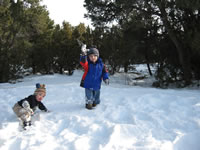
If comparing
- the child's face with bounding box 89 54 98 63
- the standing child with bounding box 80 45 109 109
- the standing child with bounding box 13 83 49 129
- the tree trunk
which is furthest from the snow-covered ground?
the tree trunk

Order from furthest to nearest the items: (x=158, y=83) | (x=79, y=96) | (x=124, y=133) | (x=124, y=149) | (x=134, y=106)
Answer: (x=158, y=83) < (x=79, y=96) < (x=134, y=106) < (x=124, y=133) < (x=124, y=149)

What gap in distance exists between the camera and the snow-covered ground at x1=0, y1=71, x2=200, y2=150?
243 cm

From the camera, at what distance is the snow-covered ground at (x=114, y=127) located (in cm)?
243

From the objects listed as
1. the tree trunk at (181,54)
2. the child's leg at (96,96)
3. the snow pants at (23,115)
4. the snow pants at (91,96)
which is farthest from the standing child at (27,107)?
the tree trunk at (181,54)

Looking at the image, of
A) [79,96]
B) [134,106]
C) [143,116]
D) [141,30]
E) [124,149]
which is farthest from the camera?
[141,30]

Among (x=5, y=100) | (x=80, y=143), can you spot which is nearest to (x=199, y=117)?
(x=80, y=143)

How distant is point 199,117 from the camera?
3.33m

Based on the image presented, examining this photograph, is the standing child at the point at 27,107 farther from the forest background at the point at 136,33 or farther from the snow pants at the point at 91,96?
the forest background at the point at 136,33

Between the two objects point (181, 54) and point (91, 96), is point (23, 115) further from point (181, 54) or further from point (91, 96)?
point (181, 54)

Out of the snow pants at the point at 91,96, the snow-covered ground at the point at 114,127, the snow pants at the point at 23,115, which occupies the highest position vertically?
the snow pants at the point at 91,96

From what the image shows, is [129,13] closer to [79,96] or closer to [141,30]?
[141,30]

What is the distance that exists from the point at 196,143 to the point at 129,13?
7545 millimetres

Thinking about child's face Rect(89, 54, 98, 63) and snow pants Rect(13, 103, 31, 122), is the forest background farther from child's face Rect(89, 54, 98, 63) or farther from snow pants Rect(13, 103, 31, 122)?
snow pants Rect(13, 103, 31, 122)

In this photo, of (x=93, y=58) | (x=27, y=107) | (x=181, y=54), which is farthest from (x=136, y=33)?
(x=27, y=107)
